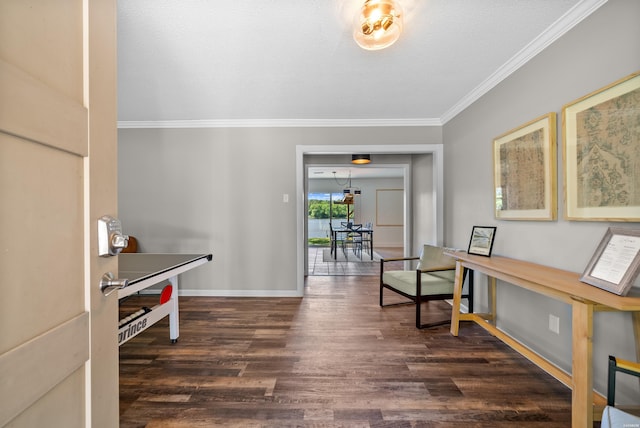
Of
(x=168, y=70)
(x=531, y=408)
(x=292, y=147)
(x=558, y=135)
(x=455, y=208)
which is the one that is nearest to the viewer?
(x=531, y=408)

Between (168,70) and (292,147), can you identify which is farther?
(292,147)

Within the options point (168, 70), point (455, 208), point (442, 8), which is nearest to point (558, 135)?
point (442, 8)

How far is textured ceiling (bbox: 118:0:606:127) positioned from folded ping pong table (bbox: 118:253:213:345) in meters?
1.64

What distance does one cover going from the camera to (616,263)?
4.23 ft

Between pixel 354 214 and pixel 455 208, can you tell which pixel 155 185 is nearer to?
pixel 455 208

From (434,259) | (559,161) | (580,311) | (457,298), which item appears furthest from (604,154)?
(434,259)

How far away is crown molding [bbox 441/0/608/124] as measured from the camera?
1.65 metres

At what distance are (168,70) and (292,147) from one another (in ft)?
5.44

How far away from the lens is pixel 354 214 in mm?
9656

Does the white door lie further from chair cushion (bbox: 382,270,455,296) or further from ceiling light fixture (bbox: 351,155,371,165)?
ceiling light fixture (bbox: 351,155,371,165)

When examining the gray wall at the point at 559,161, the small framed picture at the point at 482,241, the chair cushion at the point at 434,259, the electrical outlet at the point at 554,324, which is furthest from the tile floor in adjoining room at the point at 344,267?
the electrical outlet at the point at 554,324

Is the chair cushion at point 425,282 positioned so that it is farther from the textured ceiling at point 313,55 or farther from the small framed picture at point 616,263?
the textured ceiling at point 313,55

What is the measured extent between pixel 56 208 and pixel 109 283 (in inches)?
9.3

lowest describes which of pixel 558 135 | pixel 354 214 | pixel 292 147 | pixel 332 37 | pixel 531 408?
pixel 531 408
